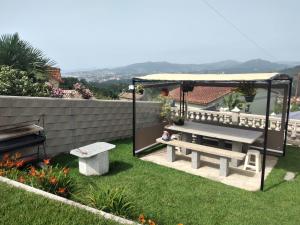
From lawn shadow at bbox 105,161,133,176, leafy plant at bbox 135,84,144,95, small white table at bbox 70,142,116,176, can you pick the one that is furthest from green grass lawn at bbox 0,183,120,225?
leafy plant at bbox 135,84,144,95

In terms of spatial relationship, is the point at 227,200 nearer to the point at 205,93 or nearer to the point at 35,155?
the point at 35,155

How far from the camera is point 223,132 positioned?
8039mm

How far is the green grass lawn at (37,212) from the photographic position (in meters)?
3.28

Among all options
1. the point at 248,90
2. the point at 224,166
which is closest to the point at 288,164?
the point at 224,166

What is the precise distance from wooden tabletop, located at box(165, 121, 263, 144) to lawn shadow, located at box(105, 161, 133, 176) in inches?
84.6

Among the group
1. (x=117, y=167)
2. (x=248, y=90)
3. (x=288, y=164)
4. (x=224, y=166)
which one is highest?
(x=248, y=90)

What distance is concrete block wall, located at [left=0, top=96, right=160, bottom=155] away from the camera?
619cm

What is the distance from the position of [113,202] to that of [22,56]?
5.77 metres

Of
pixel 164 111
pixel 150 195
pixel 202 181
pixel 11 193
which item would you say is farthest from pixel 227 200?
pixel 164 111

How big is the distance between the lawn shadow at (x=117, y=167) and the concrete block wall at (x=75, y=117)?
4.63ft

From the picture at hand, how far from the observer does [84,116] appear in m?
7.89

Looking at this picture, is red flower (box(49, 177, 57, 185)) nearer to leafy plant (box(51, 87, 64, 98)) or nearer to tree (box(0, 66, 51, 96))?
tree (box(0, 66, 51, 96))

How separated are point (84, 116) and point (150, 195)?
137 inches

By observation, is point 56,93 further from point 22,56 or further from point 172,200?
point 172,200
